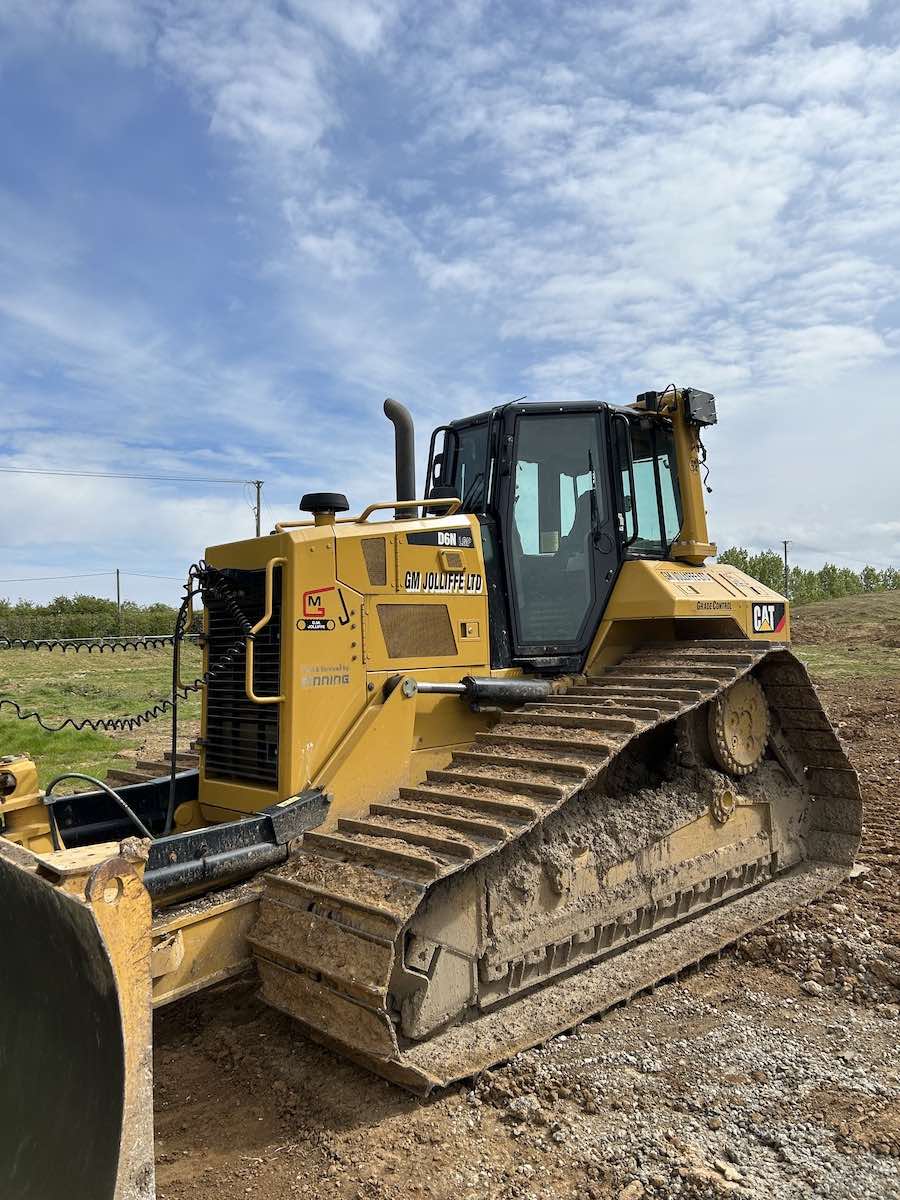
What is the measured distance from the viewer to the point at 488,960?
13.9 ft

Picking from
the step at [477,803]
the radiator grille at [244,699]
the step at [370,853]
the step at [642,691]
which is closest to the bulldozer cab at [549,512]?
the step at [642,691]

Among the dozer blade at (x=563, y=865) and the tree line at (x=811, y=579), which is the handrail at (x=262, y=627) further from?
the tree line at (x=811, y=579)

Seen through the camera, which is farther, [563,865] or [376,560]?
[376,560]

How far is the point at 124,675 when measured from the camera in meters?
22.7

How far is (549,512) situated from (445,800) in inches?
79.6

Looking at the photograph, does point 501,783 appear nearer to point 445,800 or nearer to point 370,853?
point 445,800

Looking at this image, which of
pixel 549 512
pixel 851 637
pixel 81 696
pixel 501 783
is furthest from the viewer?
pixel 851 637

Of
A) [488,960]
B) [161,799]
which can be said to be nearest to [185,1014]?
[161,799]

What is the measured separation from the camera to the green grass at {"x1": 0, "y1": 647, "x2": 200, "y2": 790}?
1199 centimetres

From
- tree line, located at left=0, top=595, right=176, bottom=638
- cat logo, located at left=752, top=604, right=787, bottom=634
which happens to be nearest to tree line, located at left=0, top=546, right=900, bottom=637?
tree line, located at left=0, top=595, right=176, bottom=638

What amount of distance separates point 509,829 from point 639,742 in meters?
2.08

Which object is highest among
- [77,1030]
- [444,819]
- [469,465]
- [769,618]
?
[469,465]

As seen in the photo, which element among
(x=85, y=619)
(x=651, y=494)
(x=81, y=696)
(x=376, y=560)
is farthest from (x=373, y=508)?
(x=85, y=619)

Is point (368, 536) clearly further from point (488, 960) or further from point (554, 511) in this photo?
point (488, 960)
